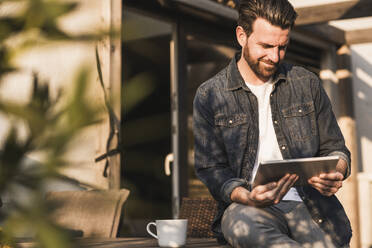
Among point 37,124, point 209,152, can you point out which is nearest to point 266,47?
point 209,152

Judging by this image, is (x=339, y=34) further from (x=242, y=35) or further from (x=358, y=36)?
(x=242, y=35)

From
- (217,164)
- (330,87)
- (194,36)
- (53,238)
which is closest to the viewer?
(53,238)

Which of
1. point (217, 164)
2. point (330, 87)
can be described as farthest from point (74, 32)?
point (330, 87)

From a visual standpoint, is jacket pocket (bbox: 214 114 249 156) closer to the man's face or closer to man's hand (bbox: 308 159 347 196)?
the man's face

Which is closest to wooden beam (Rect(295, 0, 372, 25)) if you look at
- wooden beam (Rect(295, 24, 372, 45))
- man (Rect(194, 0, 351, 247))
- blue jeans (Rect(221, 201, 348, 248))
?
wooden beam (Rect(295, 24, 372, 45))

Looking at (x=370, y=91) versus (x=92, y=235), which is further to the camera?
(x=370, y=91)

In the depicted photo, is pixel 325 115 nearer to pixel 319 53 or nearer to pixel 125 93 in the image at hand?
pixel 125 93

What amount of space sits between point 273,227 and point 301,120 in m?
0.48

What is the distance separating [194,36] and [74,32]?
4877 mm

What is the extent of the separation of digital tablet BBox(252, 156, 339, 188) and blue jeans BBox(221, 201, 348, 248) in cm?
14

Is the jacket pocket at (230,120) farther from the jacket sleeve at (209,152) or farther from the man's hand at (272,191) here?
the man's hand at (272,191)

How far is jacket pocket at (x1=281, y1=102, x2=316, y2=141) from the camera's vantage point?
2.13 m

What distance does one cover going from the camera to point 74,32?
0.92 ft

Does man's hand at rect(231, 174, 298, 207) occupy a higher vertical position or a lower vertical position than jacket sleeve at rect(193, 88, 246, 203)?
lower
